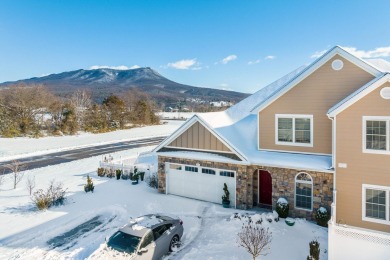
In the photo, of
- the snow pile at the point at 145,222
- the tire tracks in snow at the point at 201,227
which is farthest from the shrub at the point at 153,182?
the snow pile at the point at 145,222

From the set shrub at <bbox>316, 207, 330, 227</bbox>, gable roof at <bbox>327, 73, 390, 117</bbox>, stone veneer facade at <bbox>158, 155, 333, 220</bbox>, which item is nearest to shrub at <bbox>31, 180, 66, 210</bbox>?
stone veneer facade at <bbox>158, 155, 333, 220</bbox>

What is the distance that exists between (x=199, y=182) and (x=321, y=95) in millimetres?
8294

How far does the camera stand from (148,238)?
1035 centimetres

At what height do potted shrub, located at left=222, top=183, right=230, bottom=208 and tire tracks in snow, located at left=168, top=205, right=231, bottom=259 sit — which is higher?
potted shrub, located at left=222, top=183, right=230, bottom=208

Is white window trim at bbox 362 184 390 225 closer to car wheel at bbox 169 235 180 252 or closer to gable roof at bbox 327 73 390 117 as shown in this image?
gable roof at bbox 327 73 390 117

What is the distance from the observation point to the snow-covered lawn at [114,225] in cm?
1130

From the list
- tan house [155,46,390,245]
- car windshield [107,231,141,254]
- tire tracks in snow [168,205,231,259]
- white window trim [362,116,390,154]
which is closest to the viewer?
car windshield [107,231,141,254]

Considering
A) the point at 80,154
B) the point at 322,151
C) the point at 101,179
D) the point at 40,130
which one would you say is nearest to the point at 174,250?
the point at 322,151

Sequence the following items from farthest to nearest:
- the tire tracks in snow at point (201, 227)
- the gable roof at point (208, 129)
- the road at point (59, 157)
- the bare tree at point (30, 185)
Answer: the road at point (59, 157), the bare tree at point (30, 185), the gable roof at point (208, 129), the tire tracks in snow at point (201, 227)

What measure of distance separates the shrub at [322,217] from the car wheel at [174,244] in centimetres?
668

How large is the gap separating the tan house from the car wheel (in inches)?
199

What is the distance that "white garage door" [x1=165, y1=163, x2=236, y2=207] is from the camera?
16.3m

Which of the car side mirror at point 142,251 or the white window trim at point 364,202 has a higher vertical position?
the white window trim at point 364,202

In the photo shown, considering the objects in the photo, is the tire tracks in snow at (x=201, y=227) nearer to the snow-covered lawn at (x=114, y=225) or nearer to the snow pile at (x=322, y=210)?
the snow-covered lawn at (x=114, y=225)
